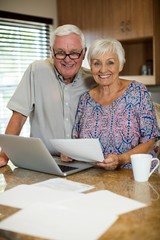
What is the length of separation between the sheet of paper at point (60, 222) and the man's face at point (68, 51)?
1060mm

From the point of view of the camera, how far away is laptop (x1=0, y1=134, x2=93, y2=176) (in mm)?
1437

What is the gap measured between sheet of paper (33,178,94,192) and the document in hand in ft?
0.47

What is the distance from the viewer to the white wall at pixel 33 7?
13.0ft

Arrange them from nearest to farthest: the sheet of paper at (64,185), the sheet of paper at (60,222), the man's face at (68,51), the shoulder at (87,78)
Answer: the sheet of paper at (60,222) < the sheet of paper at (64,185) < the man's face at (68,51) < the shoulder at (87,78)

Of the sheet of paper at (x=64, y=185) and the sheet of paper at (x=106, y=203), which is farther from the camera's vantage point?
the sheet of paper at (x=64, y=185)

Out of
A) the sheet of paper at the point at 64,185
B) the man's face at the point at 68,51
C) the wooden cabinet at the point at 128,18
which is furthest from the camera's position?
the wooden cabinet at the point at 128,18

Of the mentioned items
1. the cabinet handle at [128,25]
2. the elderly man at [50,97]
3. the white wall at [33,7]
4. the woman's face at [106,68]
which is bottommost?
the elderly man at [50,97]

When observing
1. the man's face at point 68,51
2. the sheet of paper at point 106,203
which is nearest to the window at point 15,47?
the man's face at point 68,51

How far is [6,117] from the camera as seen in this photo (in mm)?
4109

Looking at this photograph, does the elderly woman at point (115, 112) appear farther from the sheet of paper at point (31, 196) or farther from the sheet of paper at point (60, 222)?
the sheet of paper at point (60, 222)

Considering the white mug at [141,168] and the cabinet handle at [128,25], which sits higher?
the cabinet handle at [128,25]

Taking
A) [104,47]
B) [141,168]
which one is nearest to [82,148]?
[141,168]

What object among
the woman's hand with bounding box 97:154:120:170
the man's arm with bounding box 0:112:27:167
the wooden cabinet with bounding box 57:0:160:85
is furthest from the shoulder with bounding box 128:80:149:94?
the wooden cabinet with bounding box 57:0:160:85

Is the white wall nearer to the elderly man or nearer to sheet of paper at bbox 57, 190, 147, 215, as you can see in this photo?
the elderly man
